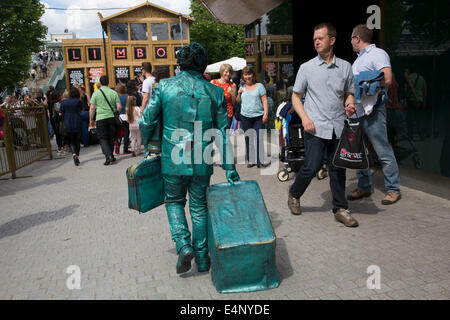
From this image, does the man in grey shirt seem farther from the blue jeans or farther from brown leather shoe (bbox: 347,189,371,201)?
brown leather shoe (bbox: 347,189,371,201)

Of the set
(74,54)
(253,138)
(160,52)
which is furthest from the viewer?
(160,52)

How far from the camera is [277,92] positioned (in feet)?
38.2

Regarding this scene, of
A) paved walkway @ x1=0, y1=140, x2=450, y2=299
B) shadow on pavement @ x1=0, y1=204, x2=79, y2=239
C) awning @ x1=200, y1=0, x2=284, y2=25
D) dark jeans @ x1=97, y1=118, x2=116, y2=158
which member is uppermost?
awning @ x1=200, y1=0, x2=284, y2=25

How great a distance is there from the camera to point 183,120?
3.29 meters

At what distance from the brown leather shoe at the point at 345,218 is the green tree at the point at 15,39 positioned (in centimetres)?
2989

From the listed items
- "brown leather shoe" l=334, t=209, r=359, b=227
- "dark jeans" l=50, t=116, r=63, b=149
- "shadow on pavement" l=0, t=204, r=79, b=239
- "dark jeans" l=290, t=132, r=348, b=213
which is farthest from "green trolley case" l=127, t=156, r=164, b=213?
"dark jeans" l=50, t=116, r=63, b=149

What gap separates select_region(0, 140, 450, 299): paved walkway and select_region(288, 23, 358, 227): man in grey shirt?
1.72ft

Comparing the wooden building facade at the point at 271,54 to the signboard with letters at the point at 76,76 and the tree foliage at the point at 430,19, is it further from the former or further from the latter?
the signboard with letters at the point at 76,76

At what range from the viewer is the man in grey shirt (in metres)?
4.37

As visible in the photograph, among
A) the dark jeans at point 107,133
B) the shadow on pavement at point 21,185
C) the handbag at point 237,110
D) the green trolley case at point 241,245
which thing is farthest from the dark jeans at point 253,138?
the green trolley case at point 241,245

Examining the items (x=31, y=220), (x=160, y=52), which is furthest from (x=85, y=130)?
(x=160, y=52)

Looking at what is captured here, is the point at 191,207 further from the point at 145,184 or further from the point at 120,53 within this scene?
the point at 120,53

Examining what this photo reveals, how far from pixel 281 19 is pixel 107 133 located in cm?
512
